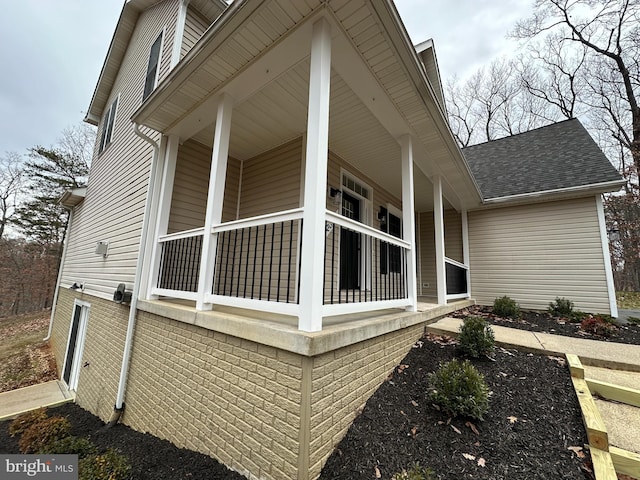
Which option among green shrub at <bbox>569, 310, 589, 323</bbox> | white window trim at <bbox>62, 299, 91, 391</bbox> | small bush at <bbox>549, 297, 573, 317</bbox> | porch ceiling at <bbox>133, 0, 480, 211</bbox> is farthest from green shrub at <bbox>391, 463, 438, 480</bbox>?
white window trim at <bbox>62, 299, 91, 391</bbox>

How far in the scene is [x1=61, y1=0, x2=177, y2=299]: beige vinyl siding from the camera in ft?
15.9

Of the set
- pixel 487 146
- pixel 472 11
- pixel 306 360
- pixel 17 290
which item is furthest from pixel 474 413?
pixel 17 290

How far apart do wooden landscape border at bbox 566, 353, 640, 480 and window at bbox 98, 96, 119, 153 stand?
1046cm

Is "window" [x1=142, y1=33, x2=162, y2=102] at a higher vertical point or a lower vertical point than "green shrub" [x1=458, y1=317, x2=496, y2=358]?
higher

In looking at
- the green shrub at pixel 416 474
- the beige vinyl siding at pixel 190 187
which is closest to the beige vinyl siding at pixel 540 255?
the green shrub at pixel 416 474

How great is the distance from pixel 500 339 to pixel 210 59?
16.9ft

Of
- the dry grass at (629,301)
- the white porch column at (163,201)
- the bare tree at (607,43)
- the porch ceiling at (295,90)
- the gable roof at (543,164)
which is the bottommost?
the dry grass at (629,301)

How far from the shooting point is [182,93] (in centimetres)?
347

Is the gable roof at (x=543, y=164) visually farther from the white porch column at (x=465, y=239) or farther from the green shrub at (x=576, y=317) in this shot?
the green shrub at (x=576, y=317)

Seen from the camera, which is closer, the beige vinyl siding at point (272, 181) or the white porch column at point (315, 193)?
the white porch column at point (315, 193)

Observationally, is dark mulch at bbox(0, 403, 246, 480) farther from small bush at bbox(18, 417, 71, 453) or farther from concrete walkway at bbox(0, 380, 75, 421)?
concrete walkway at bbox(0, 380, 75, 421)

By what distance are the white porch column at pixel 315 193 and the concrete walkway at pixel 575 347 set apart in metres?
2.77

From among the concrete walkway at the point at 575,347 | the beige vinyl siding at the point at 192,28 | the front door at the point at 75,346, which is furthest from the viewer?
the front door at the point at 75,346

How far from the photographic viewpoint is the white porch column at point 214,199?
2.97 meters
